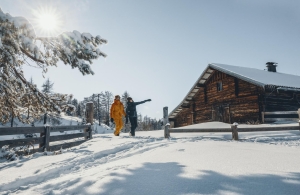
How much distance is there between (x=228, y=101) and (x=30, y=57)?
15.4 m

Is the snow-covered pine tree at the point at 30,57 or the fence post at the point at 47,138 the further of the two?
the fence post at the point at 47,138

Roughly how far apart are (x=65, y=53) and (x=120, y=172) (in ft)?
10.7

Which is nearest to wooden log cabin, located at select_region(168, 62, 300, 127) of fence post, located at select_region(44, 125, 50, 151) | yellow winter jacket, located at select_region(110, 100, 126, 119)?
yellow winter jacket, located at select_region(110, 100, 126, 119)

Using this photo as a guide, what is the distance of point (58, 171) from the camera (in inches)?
149

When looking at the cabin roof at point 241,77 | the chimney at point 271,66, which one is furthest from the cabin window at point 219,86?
the chimney at point 271,66

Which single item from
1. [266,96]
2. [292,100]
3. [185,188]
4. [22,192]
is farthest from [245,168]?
[292,100]

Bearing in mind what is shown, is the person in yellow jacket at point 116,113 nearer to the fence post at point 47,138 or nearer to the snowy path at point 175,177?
the fence post at point 47,138

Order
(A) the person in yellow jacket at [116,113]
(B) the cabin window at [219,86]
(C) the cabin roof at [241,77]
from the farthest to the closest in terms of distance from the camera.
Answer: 1. (B) the cabin window at [219,86]
2. (C) the cabin roof at [241,77]
3. (A) the person in yellow jacket at [116,113]

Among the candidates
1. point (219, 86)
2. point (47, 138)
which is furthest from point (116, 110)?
point (219, 86)

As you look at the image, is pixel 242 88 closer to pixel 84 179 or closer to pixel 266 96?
pixel 266 96

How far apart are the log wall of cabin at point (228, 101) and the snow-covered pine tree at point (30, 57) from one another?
13044 millimetres

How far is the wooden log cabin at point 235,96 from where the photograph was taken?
47.4ft

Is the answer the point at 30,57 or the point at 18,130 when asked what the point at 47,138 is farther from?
the point at 30,57

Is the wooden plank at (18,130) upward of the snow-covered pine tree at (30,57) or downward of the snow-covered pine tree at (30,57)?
downward
